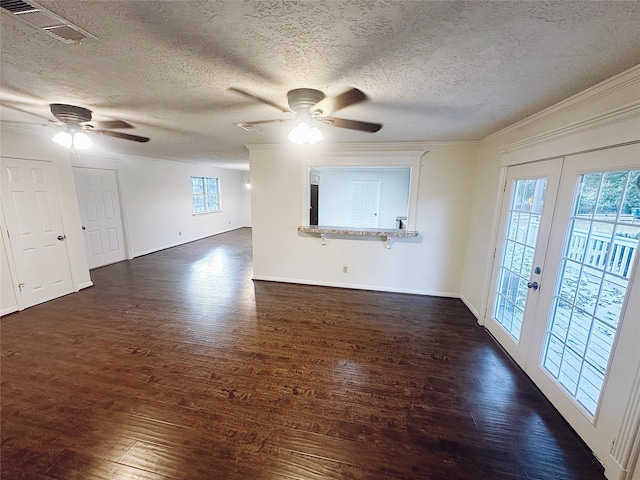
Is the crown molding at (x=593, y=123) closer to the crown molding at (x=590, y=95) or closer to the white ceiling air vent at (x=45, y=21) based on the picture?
the crown molding at (x=590, y=95)

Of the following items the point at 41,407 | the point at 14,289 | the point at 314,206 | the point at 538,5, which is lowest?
the point at 41,407

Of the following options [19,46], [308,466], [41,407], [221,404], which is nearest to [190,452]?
[221,404]

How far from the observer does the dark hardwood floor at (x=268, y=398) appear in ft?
5.02

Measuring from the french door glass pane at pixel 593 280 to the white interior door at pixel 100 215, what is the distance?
6931 mm

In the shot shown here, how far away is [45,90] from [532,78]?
3.34 m

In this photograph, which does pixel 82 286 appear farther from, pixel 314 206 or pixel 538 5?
pixel 538 5

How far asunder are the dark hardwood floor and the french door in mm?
234

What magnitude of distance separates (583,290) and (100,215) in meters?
7.10

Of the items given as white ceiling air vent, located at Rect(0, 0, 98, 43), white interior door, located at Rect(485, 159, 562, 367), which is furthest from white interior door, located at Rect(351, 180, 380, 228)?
white ceiling air vent, located at Rect(0, 0, 98, 43)

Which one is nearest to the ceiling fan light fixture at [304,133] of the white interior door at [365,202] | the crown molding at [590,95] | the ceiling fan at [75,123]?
the ceiling fan at [75,123]

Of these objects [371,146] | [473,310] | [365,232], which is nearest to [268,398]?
[365,232]

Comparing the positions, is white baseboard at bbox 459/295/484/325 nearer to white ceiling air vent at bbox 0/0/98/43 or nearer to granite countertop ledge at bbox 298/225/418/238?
Result: granite countertop ledge at bbox 298/225/418/238

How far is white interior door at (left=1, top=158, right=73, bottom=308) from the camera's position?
127 inches

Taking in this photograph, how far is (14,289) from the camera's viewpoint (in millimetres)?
3307
